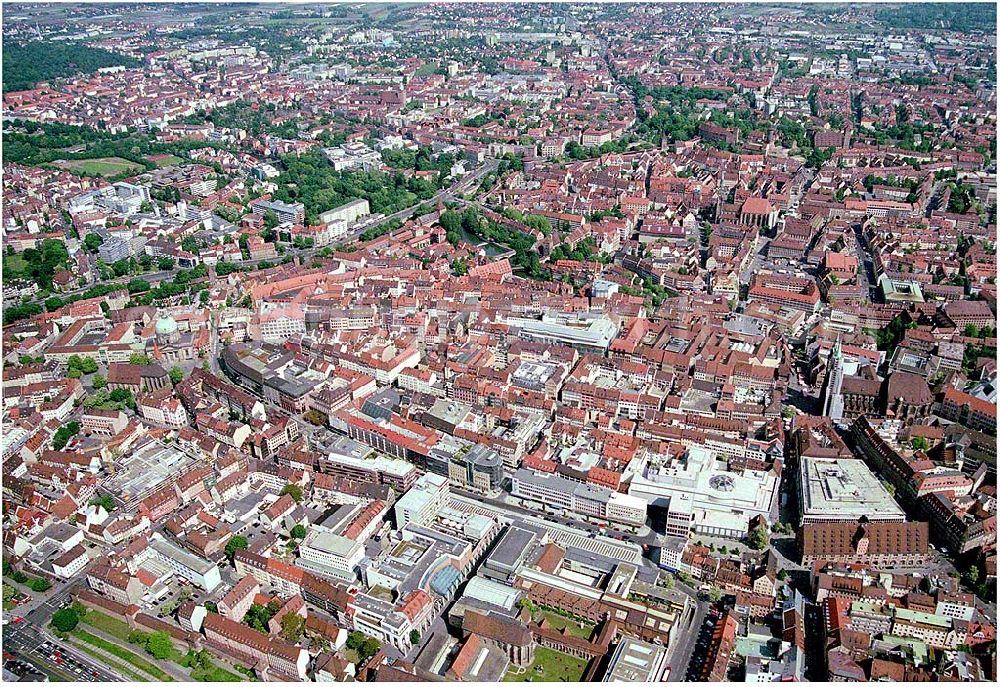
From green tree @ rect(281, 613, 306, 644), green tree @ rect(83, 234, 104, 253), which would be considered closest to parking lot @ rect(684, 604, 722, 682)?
green tree @ rect(281, 613, 306, 644)

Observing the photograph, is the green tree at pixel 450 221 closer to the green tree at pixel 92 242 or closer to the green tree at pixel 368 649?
the green tree at pixel 92 242

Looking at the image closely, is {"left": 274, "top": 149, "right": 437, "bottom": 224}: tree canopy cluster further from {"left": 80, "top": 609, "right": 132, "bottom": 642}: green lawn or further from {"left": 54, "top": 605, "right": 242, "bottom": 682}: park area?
{"left": 54, "top": 605, "right": 242, "bottom": 682}: park area

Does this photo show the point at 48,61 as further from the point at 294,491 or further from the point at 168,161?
the point at 294,491

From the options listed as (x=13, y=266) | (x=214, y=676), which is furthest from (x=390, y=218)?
(x=214, y=676)

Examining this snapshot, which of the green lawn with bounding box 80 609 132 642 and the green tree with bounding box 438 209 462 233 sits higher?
the green tree with bounding box 438 209 462 233

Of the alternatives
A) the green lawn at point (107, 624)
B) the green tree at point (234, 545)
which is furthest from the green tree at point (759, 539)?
the green lawn at point (107, 624)

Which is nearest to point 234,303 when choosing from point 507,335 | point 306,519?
point 507,335
